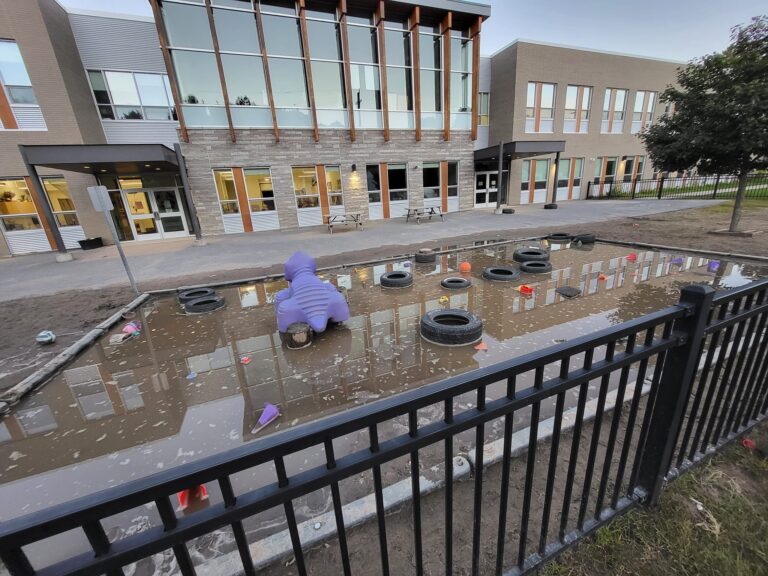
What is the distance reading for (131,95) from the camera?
13773 millimetres

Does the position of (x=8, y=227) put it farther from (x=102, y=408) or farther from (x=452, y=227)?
(x=452, y=227)

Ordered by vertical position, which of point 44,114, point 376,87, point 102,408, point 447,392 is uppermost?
point 376,87

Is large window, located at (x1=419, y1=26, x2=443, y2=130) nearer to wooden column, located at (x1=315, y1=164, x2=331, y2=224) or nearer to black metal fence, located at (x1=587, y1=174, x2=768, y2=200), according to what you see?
wooden column, located at (x1=315, y1=164, x2=331, y2=224)

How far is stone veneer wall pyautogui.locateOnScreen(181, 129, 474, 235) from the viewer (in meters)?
13.7

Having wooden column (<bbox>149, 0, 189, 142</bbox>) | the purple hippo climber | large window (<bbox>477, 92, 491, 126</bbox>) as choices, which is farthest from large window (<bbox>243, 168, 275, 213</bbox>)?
large window (<bbox>477, 92, 491, 126</bbox>)

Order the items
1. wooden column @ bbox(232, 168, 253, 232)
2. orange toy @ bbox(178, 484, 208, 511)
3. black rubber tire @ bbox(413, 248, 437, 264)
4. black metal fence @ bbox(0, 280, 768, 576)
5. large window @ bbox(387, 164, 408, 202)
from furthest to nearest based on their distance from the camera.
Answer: large window @ bbox(387, 164, 408, 202) < wooden column @ bbox(232, 168, 253, 232) < black rubber tire @ bbox(413, 248, 437, 264) < orange toy @ bbox(178, 484, 208, 511) < black metal fence @ bbox(0, 280, 768, 576)

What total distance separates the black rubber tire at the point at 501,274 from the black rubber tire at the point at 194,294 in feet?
18.3

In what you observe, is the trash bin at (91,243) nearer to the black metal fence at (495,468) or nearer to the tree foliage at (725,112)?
the black metal fence at (495,468)

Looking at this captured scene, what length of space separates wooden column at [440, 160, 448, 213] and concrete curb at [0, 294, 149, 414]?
15452 mm

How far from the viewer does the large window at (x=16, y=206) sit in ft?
40.8

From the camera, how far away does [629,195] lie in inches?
845

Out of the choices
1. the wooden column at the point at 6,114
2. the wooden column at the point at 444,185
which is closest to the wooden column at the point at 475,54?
the wooden column at the point at 444,185

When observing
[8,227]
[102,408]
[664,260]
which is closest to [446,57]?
[664,260]

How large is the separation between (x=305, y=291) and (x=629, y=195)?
82.4ft
